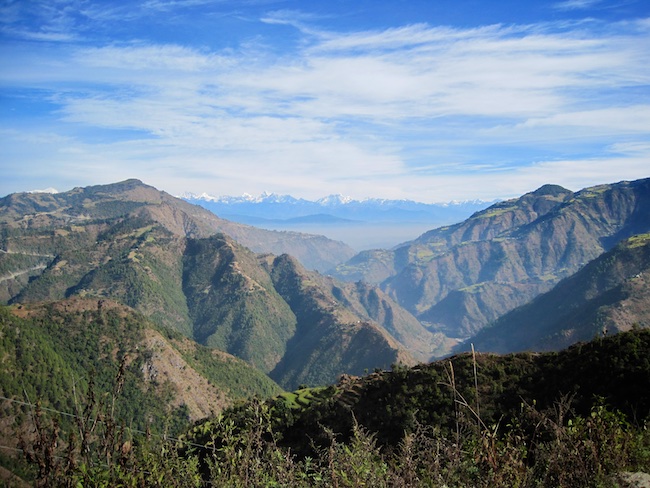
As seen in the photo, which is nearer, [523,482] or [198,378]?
[523,482]

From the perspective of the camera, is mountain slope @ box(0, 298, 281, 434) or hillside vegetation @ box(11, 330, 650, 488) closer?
hillside vegetation @ box(11, 330, 650, 488)

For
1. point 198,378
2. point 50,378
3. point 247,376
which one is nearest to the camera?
point 50,378

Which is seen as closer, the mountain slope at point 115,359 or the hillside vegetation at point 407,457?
the hillside vegetation at point 407,457

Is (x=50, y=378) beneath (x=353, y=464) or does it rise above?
beneath

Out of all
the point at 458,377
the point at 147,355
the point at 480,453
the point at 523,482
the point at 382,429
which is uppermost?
the point at 480,453

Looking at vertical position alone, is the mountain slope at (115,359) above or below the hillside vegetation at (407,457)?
below

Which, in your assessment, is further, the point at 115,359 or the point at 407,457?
the point at 115,359

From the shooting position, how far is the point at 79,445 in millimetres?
5945

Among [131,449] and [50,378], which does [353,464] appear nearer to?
[131,449]

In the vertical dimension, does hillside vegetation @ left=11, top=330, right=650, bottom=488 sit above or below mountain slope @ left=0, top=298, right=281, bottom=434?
above

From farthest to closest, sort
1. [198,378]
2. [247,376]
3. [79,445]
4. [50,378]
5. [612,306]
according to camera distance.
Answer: [612,306] < [247,376] < [198,378] < [50,378] < [79,445]

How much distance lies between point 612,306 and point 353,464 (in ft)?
566

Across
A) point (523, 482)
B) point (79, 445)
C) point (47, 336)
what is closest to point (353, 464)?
point (523, 482)

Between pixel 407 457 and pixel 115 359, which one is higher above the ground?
pixel 407 457
